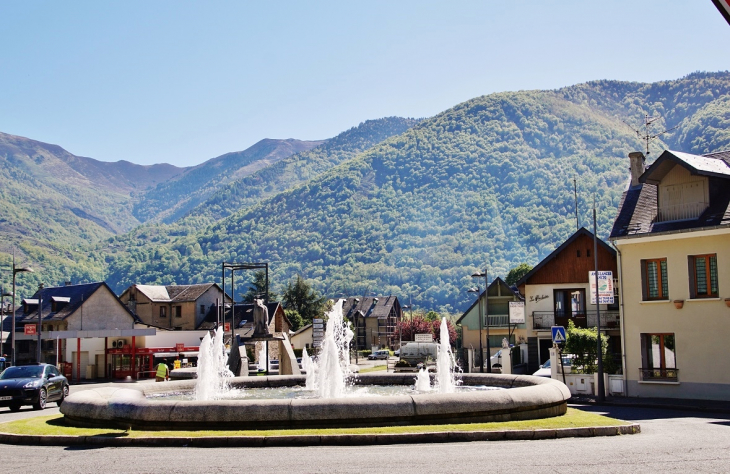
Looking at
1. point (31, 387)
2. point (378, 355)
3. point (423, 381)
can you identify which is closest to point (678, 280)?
point (423, 381)

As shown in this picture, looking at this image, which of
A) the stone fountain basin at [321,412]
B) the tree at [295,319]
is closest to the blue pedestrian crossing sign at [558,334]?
the stone fountain basin at [321,412]

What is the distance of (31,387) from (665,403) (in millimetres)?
23007

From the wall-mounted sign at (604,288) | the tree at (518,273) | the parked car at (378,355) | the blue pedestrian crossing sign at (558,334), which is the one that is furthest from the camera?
the parked car at (378,355)

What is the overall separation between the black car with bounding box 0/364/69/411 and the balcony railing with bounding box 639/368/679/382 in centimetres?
2333

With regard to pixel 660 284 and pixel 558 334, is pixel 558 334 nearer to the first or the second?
pixel 558 334

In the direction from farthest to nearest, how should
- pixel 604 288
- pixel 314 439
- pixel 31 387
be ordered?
1. pixel 604 288
2. pixel 31 387
3. pixel 314 439

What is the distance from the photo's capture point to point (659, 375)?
96.5 ft

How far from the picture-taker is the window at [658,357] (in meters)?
29.1

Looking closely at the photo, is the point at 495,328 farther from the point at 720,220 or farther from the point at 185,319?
the point at 720,220

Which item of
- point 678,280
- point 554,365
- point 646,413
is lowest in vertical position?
point 646,413

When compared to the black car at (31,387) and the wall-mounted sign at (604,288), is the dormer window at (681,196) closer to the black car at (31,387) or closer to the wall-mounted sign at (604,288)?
the wall-mounted sign at (604,288)

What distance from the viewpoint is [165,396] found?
78.2ft

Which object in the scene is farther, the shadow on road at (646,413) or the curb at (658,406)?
the curb at (658,406)

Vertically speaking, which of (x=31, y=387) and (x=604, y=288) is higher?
(x=604, y=288)
